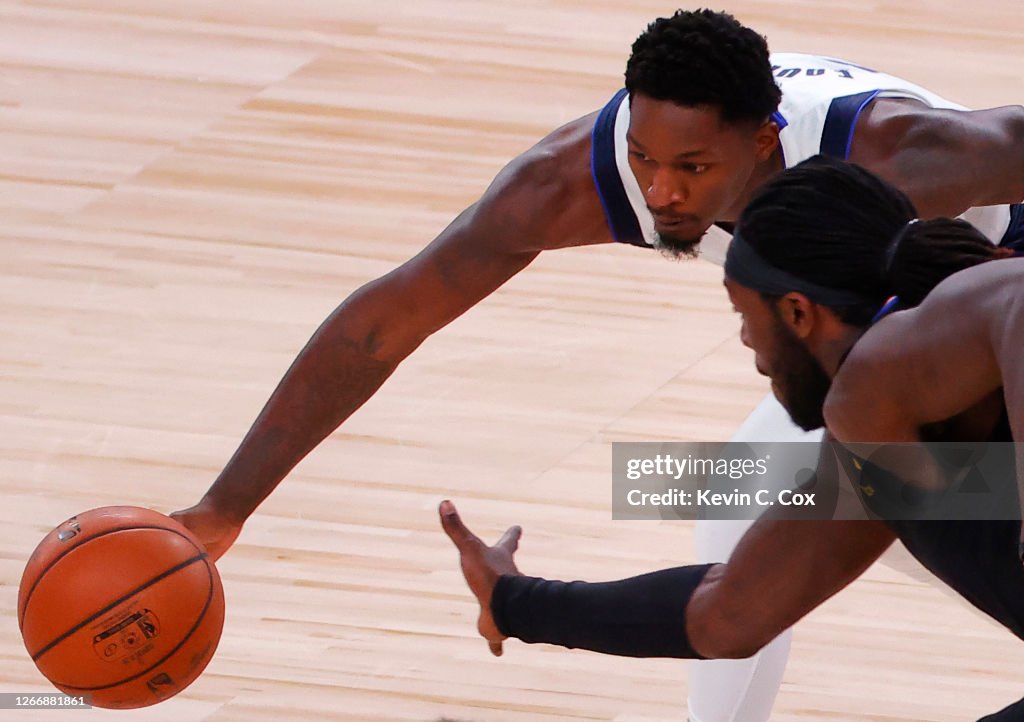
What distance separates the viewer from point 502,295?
560cm

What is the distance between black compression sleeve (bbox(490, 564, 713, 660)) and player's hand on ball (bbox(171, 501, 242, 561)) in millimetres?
698

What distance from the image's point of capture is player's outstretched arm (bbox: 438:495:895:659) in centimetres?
254

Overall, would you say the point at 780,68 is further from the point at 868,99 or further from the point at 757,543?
the point at 757,543

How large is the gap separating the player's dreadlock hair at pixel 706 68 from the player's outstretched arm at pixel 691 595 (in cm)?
76

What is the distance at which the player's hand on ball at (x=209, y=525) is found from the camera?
10.5 feet

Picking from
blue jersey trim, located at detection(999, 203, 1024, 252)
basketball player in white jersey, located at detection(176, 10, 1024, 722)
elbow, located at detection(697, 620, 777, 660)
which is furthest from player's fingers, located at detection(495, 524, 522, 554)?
blue jersey trim, located at detection(999, 203, 1024, 252)

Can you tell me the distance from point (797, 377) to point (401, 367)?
2.83m

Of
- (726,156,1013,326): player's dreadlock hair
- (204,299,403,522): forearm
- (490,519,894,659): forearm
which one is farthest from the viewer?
(204,299,403,522): forearm

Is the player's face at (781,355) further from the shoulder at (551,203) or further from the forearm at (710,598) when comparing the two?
the shoulder at (551,203)

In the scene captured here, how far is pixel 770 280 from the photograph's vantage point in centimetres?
223

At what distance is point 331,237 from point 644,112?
2.99 metres


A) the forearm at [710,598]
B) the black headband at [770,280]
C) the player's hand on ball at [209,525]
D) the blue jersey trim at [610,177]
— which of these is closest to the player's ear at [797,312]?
the black headband at [770,280]

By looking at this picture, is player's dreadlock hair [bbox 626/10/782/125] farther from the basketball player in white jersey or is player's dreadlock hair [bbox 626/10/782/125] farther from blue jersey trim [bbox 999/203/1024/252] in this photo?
blue jersey trim [bbox 999/203/1024/252]

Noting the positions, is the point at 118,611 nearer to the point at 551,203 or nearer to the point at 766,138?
the point at 551,203
